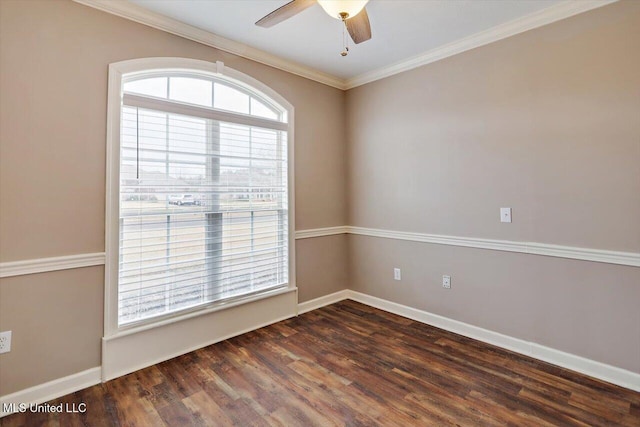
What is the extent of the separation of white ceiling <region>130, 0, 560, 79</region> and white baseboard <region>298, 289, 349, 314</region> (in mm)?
2634

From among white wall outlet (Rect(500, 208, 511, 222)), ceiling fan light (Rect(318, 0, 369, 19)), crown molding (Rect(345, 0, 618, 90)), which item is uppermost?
crown molding (Rect(345, 0, 618, 90))

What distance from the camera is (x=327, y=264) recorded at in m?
3.82

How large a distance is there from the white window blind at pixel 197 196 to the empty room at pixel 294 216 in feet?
0.06

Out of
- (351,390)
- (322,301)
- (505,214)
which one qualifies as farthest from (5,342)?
(505,214)

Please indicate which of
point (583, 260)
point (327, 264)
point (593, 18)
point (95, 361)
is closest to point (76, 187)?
point (95, 361)

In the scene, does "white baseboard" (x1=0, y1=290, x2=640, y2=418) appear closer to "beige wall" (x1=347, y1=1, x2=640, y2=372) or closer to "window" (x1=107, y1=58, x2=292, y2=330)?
"beige wall" (x1=347, y1=1, x2=640, y2=372)

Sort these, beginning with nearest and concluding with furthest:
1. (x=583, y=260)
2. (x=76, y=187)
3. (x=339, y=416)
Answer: (x=339, y=416), (x=76, y=187), (x=583, y=260)

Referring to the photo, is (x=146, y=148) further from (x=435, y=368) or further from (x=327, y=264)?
(x=435, y=368)

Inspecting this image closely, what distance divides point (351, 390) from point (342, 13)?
2316 millimetres

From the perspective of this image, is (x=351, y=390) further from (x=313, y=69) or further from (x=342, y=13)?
(x=313, y=69)

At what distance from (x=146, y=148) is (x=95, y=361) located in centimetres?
158

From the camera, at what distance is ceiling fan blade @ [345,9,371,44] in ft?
6.43

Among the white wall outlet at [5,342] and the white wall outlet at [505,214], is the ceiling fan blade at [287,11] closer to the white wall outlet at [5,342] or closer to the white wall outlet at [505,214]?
the white wall outlet at [505,214]

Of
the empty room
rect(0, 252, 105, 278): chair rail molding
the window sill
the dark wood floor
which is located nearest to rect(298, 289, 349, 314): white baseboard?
the empty room
